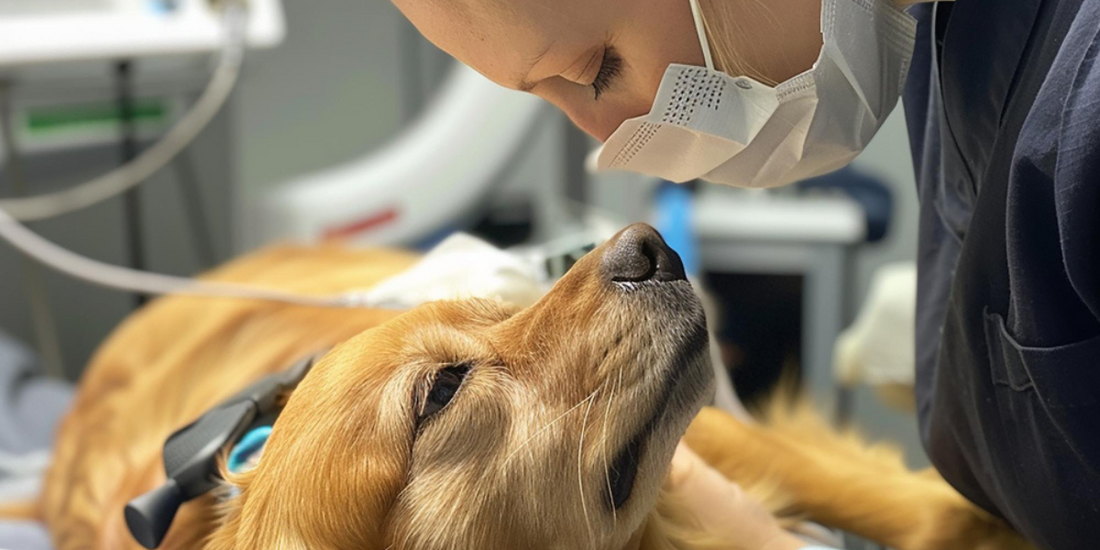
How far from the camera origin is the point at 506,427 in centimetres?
67

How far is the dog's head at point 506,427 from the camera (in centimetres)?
64

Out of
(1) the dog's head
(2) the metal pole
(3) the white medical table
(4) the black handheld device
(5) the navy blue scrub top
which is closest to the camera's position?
(5) the navy blue scrub top

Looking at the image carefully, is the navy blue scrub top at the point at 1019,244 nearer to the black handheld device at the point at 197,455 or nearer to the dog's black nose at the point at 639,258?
the dog's black nose at the point at 639,258

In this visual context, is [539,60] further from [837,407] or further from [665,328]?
[837,407]

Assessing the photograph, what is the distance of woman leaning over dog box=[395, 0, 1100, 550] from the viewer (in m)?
0.55

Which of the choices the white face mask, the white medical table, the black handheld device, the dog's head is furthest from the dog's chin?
the white medical table

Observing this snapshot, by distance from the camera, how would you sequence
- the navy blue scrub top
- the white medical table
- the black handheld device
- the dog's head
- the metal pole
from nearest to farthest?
1. the navy blue scrub top
2. the dog's head
3. the black handheld device
4. the white medical table
5. the metal pole

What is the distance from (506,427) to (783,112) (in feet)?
0.96

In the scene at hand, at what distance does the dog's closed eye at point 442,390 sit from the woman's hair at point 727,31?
0.92ft

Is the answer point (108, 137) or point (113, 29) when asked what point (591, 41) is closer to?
point (113, 29)

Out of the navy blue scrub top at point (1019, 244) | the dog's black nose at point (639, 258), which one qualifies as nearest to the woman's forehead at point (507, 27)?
the dog's black nose at point (639, 258)

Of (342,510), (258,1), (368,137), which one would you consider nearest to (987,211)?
(342,510)

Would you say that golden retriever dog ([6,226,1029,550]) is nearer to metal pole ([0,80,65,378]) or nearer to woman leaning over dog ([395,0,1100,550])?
woman leaning over dog ([395,0,1100,550])

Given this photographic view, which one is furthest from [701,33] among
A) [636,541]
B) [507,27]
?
[636,541]
